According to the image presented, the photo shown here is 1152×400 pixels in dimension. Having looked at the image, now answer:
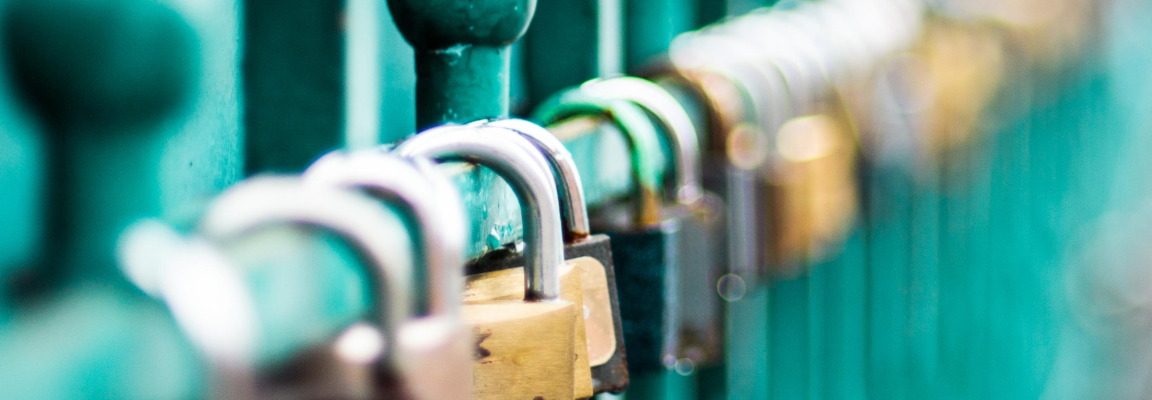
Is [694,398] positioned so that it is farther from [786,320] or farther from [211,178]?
[211,178]

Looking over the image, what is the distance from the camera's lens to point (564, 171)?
51 centimetres

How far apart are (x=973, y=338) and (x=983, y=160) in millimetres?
480

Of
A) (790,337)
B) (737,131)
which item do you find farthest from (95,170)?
(790,337)

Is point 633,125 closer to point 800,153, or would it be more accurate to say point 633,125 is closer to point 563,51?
point 563,51

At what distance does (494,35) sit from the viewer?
52 centimetres

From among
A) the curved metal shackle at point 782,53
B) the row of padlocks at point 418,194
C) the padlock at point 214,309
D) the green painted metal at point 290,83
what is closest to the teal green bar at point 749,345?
the row of padlocks at point 418,194

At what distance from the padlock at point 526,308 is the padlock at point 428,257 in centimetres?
13

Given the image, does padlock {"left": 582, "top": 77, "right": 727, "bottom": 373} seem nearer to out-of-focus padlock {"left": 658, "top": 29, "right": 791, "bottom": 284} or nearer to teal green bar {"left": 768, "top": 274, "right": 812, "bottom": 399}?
out-of-focus padlock {"left": 658, "top": 29, "right": 791, "bottom": 284}

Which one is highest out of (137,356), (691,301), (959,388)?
(137,356)

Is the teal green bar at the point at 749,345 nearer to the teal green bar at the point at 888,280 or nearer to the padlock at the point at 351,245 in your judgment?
the teal green bar at the point at 888,280

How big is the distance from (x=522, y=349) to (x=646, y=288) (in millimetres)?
325

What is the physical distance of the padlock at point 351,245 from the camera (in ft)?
0.68

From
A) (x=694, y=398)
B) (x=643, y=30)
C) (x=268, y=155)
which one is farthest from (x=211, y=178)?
(x=694, y=398)

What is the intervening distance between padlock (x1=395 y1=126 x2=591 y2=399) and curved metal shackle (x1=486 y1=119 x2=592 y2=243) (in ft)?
0.07
